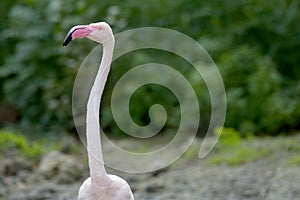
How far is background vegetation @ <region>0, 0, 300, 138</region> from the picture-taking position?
8.13 m

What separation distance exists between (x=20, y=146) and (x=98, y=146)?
4189 millimetres

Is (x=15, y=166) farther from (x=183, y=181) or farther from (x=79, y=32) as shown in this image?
(x=79, y=32)

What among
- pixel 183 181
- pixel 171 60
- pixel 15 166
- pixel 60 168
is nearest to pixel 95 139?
pixel 183 181

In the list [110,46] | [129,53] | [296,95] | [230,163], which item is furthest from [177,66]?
[110,46]

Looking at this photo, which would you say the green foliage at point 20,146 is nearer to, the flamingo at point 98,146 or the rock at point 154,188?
the rock at point 154,188

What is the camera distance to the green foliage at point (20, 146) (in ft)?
25.3

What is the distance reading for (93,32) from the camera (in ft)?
12.5

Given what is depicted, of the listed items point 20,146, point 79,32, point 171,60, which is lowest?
point 79,32

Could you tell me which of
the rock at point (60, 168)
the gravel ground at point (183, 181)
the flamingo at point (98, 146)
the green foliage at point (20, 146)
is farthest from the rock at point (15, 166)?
the flamingo at point (98, 146)

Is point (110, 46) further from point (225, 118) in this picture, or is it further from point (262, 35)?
point (262, 35)

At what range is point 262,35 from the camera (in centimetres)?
882

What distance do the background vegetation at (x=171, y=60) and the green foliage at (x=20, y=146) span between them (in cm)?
85

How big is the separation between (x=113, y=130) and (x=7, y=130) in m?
1.29

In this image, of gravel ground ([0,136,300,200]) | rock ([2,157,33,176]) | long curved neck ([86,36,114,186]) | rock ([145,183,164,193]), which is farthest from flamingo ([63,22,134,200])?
rock ([2,157,33,176])
